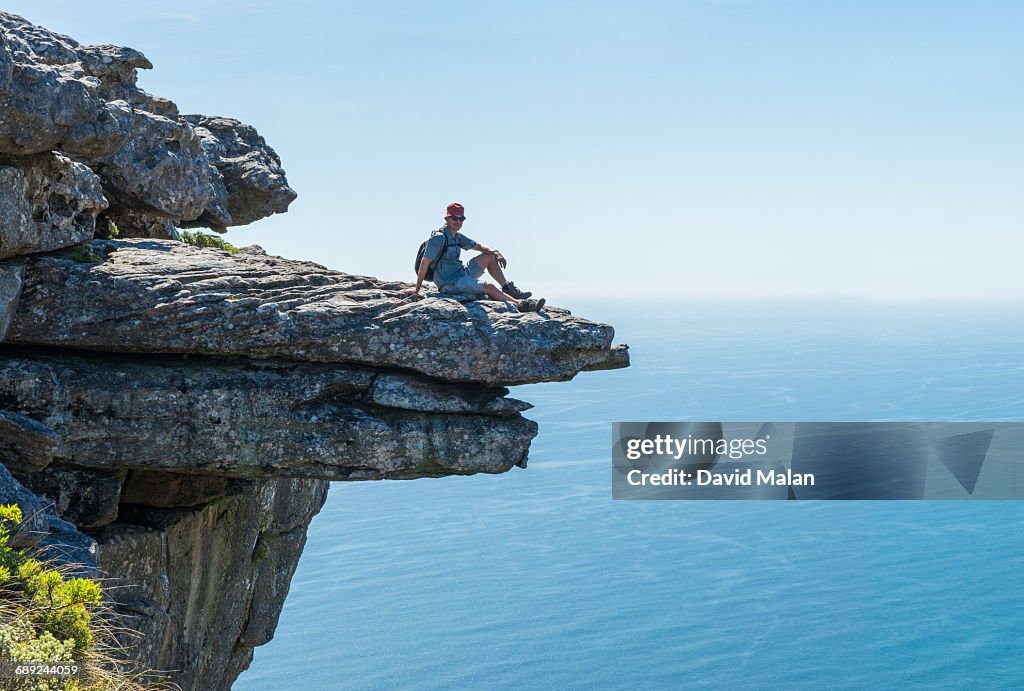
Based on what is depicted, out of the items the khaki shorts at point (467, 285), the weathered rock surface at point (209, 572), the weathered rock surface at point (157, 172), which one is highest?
the weathered rock surface at point (157, 172)

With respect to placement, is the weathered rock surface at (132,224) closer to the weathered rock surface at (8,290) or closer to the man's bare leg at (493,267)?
the weathered rock surface at (8,290)

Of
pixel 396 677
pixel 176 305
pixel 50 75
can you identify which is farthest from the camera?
pixel 396 677

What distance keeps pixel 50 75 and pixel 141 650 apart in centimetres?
1148

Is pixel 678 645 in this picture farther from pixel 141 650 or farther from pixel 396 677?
pixel 141 650

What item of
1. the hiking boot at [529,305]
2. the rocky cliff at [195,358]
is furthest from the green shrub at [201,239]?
the hiking boot at [529,305]

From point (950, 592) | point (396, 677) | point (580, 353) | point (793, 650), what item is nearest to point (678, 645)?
point (793, 650)

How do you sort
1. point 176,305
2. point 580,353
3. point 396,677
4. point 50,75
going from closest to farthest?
point 50,75, point 176,305, point 580,353, point 396,677

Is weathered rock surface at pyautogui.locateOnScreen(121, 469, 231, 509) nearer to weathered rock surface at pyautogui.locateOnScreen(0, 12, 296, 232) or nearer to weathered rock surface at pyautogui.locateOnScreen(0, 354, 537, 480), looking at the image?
weathered rock surface at pyautogui.locateOnScreen(0, 354, 537, 480)

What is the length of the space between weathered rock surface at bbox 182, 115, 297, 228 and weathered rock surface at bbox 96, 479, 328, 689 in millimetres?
8627

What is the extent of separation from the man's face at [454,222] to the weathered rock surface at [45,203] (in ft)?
25.0

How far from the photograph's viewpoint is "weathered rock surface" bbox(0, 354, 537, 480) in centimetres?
1867

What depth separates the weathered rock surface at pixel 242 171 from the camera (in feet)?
94.6

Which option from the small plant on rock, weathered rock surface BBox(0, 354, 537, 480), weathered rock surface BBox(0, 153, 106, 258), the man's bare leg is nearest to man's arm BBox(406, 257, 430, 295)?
the man's bare leg

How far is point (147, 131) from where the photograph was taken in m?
22.9
